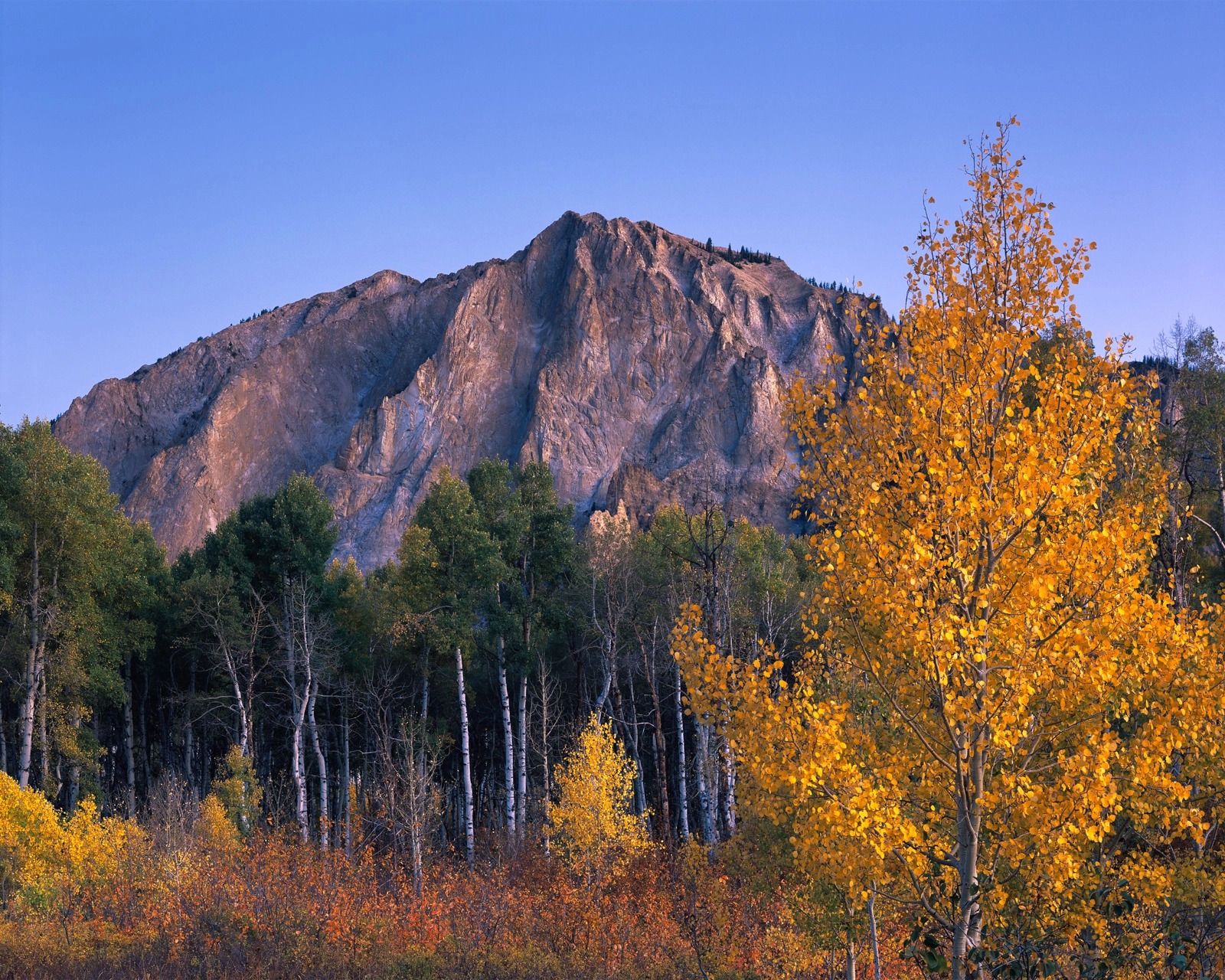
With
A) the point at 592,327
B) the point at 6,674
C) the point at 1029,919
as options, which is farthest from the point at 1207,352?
the point at 592,327

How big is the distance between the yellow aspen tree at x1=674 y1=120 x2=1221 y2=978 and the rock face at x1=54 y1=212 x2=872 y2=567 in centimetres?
7899

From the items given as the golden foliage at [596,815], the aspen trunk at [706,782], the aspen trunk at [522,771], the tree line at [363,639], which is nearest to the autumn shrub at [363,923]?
the aspen trunk at [706,782]

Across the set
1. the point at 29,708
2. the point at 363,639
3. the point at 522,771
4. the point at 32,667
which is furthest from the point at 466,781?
the point at 32,667

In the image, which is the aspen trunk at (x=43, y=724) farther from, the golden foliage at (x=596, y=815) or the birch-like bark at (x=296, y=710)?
the golden foliage at (x=596, y=815)

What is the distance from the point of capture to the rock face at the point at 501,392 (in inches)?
4001

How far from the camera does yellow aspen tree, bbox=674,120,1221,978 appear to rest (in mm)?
5961

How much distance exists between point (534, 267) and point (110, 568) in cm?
9662

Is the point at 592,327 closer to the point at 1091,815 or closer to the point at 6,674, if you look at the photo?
the point at 6,674

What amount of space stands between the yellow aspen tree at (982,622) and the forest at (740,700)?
36mm

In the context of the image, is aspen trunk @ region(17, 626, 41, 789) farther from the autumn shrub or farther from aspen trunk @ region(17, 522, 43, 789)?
the autumn shrub

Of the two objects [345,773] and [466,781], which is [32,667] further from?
[466,781]

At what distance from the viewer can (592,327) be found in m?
115

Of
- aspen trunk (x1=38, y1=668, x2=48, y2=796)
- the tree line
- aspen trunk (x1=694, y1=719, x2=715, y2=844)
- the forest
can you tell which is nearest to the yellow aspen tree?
the forest

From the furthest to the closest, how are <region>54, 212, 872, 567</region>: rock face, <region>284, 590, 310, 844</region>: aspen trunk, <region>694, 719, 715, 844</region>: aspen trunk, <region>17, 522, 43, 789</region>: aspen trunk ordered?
1. <region>54, 212, 872, 567</region>: rock face
2. <region>284, 590, 310, 844</region>: aspen trunk
3. <region>17, 522, 43, 789</region>: aspen trunk
4. <region>694, 719, 715, 844</region>: aspen trunk
